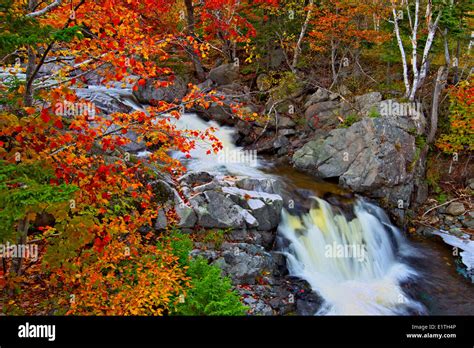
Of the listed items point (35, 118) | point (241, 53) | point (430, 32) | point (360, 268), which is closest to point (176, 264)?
point (35, 118)

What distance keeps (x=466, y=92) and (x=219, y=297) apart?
1425cm

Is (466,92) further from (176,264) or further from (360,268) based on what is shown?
(176,264)

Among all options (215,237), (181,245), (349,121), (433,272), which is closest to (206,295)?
(181,245)

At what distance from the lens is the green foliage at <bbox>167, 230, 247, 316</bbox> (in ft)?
20.4

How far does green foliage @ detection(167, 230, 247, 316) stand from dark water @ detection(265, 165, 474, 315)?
588 cm

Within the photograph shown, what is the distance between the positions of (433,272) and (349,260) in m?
2.85

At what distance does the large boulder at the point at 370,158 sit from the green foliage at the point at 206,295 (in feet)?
25.9

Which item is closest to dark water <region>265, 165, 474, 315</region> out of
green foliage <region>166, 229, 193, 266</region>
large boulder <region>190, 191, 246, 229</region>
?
large boulder <region>190, 191, 246, 229</region>

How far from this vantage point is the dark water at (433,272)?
9.08m

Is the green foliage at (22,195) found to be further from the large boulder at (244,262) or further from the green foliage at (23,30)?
the large boulder at (244,262)

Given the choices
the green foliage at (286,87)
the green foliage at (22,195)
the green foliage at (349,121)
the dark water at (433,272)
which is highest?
the green foliage at (286,87)

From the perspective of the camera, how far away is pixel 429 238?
12484mm

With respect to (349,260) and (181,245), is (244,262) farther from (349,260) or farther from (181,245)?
(349,260)

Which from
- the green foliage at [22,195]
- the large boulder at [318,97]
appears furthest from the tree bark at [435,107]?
Result: the green foliage at [22,195]
